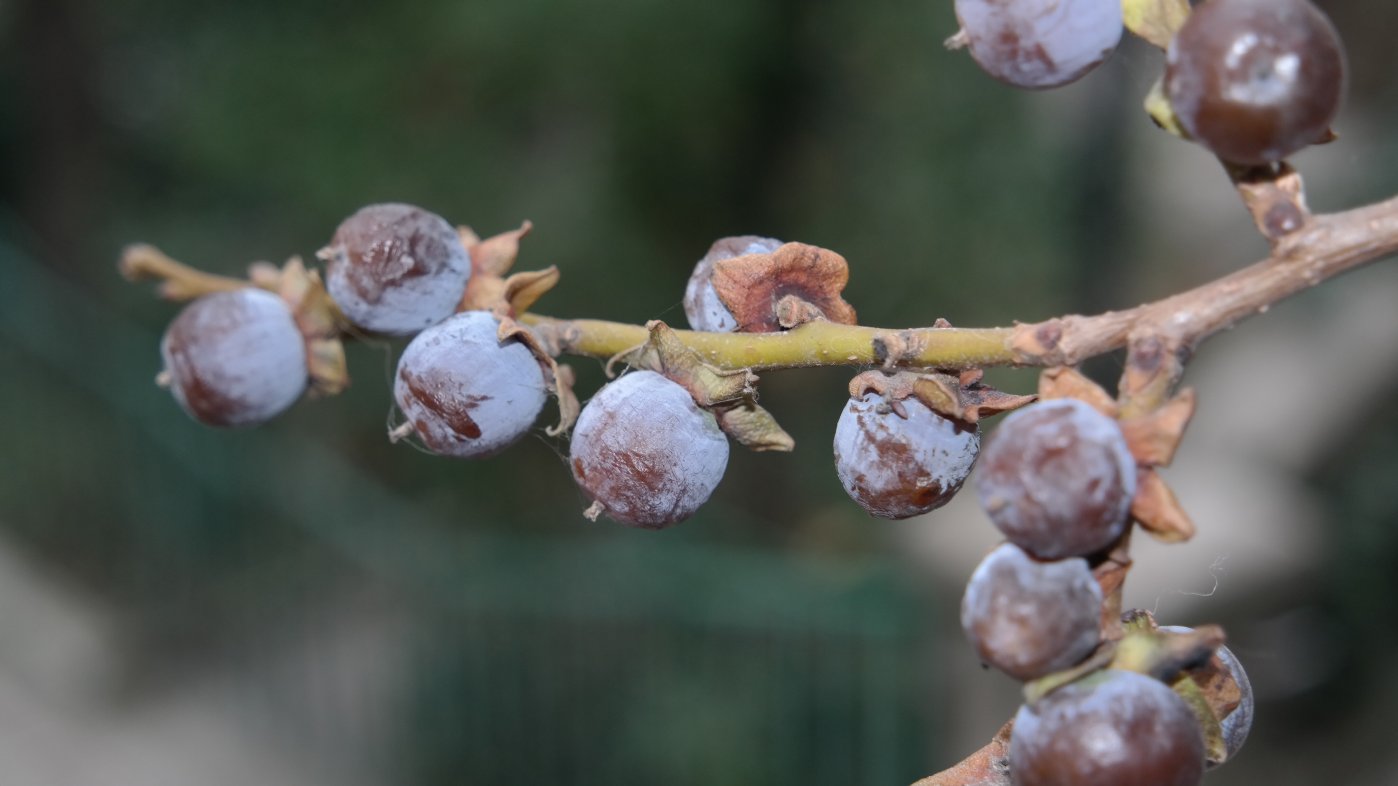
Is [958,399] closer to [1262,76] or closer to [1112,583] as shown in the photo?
[1112,583]

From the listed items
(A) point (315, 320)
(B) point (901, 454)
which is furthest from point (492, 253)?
(B) point (901, 454)

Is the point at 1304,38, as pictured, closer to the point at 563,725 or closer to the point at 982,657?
the point at 982,657

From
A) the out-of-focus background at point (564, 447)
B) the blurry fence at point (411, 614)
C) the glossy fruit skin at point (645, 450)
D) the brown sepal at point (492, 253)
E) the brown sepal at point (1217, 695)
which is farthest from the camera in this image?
the out-of-focus background at point (564, 447)

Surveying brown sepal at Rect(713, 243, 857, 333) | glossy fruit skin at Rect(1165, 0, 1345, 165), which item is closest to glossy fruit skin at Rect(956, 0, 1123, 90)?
glossy fruit skin at Rect(1165, 0, 1345, 165)

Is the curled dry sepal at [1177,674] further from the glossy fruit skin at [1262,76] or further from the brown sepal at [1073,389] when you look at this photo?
the glossy fruit skin at [1262,76]

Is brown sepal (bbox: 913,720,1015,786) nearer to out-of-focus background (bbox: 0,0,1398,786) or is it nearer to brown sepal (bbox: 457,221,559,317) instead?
brown sepal (bbox: 457,221,559,317)

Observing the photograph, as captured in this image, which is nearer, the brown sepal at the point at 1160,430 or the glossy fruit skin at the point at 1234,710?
the brown sepal at the point at 1160,430

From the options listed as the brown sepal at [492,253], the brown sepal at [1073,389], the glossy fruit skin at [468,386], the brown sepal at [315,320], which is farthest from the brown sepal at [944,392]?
the brown sepal at [315,320]
